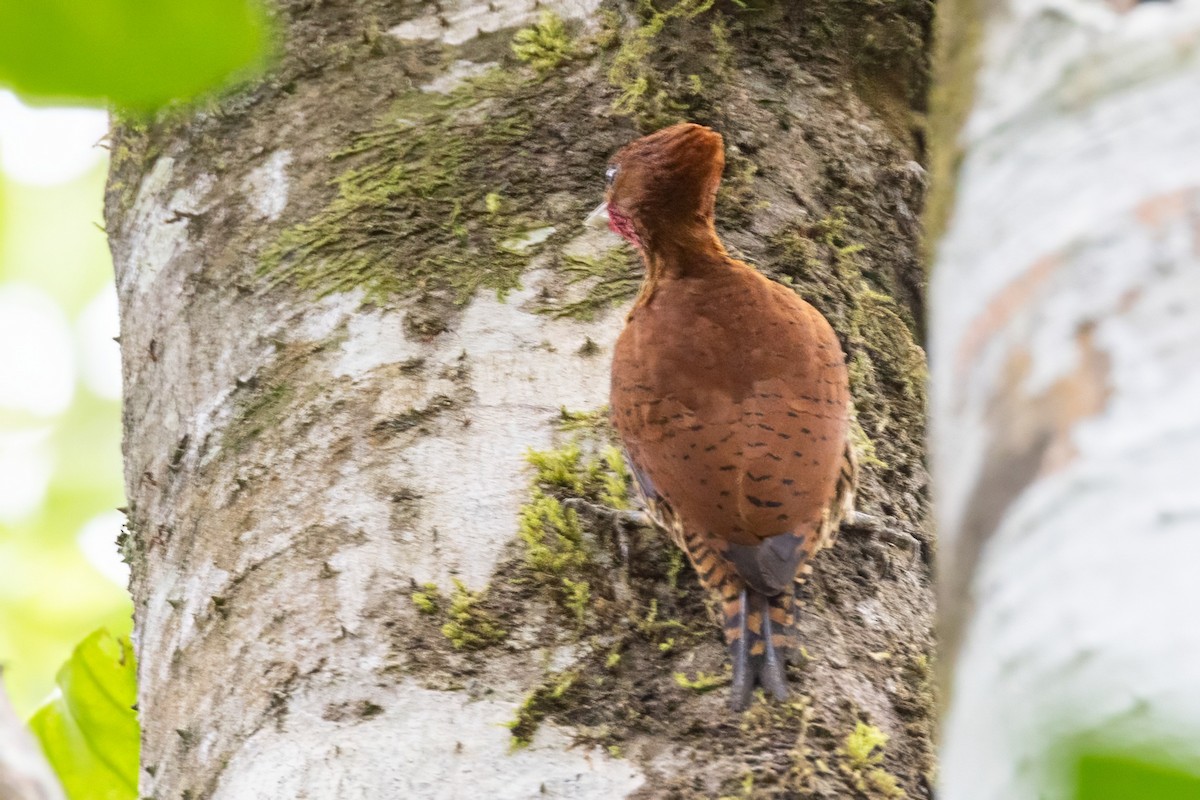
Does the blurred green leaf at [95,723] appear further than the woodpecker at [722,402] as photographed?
Yes

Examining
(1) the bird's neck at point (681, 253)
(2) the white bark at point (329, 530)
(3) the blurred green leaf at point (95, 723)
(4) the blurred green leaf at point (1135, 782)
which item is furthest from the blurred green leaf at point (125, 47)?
(3) the blurred green leaf at point (95, 723)

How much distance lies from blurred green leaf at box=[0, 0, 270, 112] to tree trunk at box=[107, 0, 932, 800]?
1.30 m

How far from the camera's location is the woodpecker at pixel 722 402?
2.38 m

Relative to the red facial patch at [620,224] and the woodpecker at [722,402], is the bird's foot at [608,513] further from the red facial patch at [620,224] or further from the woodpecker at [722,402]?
the red facial patch at [620,224]

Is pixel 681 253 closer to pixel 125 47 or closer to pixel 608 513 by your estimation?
pixel 608 513

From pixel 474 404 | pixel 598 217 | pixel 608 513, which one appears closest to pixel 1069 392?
pixel 608 513

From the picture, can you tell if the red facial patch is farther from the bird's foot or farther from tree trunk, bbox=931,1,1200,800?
tree trunk, bbox=931,1,1200,800

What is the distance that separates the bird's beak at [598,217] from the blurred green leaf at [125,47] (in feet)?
5.66

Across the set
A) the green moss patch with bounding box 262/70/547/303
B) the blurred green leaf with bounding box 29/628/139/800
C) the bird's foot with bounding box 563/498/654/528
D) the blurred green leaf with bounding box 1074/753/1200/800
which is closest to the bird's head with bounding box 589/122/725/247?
the green moss patch with bounding box 262/70/547/303

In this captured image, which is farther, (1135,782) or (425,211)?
(425,211)

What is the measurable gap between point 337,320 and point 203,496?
42 cm

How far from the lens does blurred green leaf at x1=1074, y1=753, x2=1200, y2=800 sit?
1.72 ft

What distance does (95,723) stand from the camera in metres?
3.10

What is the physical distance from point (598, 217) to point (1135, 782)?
218 centimetres
